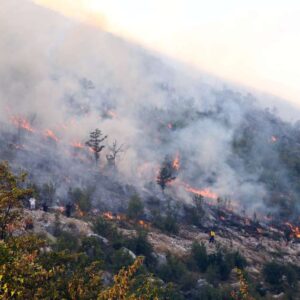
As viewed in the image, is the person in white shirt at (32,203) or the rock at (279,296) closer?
the rock at (279,296)

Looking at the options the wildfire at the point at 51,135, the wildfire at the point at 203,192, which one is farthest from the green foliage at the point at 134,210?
the wildfire at the point at 51,135

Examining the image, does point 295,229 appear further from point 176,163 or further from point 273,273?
point 273,273

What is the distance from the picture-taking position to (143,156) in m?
65.4

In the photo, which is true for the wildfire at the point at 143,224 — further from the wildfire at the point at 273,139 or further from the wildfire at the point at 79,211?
the wildfire at the point at 273,139

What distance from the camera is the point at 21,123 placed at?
204ft

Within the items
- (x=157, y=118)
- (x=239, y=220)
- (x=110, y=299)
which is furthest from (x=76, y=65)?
(x=110, y=299)

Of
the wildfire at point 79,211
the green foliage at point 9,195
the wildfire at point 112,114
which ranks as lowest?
the wildfire at point 79,211

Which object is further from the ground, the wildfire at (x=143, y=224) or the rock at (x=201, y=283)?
the rock at (x=201, y=283)

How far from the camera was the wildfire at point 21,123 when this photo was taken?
61.5 metres

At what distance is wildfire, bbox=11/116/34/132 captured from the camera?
61500 mm

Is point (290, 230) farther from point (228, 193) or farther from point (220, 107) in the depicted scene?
point (220, 107)

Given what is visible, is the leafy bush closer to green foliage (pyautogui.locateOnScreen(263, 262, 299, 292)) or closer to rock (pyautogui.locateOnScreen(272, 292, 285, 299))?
rock (pyautogui.locateOnScreen(272, 292, 285, 299))

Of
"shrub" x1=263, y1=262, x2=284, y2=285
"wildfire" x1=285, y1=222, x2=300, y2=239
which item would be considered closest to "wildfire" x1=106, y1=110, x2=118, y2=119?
"wildfire" x1=285, y1=222, x2=300, y2=239

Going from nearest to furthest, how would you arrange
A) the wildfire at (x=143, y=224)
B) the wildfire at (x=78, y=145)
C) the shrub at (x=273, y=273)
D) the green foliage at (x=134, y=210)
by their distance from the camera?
the shrub at (x=273, y=273) → the wildfire at (x=143, y=224) → the green foliage at (x=134, y=210) → the wildfire at (x=78, y=145)
